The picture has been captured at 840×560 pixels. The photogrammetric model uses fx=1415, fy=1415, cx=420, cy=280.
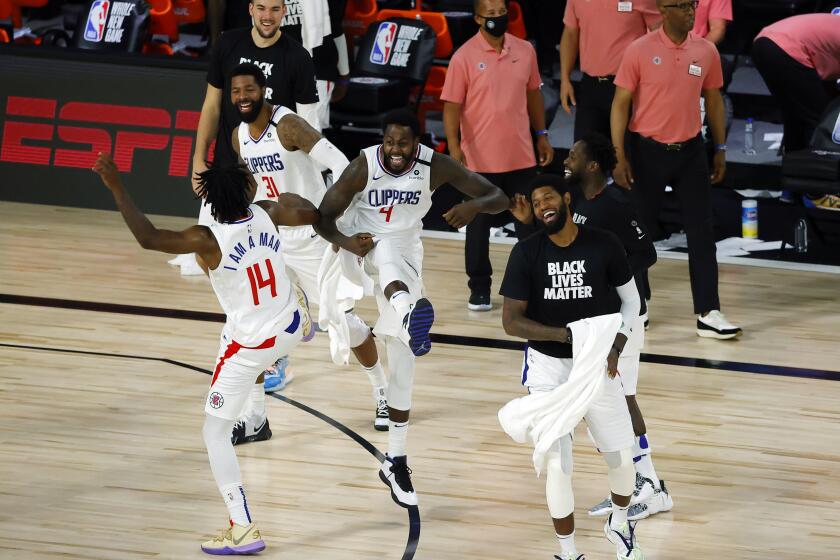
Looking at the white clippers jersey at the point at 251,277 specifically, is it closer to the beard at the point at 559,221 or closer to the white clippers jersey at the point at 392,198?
the white clippers jersey at the point at 392,198

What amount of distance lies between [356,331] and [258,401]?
59cm

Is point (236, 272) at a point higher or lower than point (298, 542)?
higher

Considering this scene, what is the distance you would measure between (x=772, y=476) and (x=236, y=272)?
9.10 ft

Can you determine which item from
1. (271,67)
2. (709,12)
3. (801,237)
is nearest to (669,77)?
(709,12)

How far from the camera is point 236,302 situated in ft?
18.7

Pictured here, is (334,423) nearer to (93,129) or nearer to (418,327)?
(418,327)

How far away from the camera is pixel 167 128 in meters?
11.5

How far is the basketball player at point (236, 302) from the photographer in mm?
5531

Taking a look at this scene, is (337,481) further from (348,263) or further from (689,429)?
(689,429)

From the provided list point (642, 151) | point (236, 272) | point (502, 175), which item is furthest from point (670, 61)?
point (236, 272)

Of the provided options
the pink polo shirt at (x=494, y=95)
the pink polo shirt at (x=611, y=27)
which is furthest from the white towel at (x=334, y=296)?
the pink polo shirt at (x=611, y=27)

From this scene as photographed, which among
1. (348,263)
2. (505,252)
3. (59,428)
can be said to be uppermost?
(348,263)

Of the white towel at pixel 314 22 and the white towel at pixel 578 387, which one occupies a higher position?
the white towel at pixel 314 22

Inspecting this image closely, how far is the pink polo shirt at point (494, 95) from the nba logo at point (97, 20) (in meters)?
5.01
